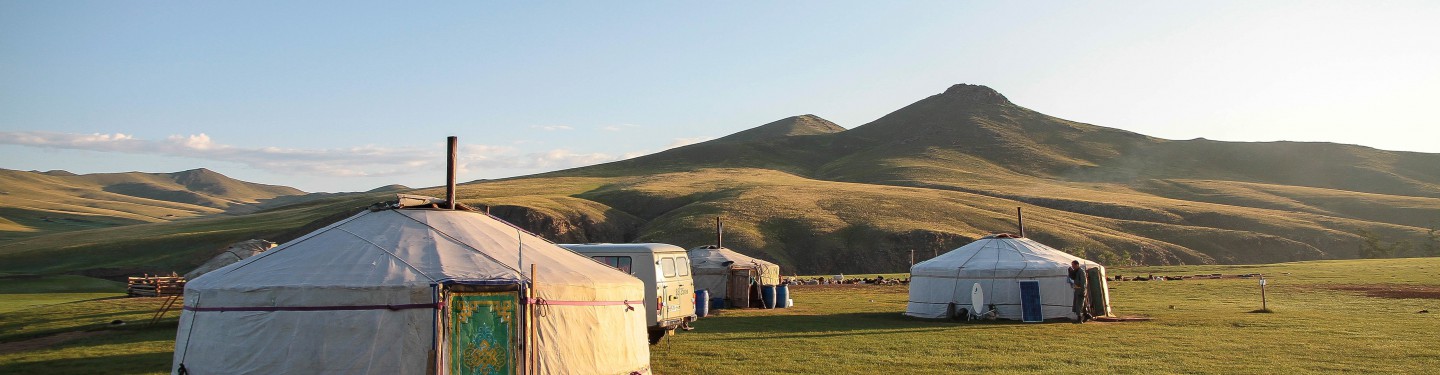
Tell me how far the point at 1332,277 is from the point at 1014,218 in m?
34.2

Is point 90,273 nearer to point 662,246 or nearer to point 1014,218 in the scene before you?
point 662,246

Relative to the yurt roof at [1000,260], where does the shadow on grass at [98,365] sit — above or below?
below

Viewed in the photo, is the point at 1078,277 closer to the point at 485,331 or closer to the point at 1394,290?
the point at 485,331

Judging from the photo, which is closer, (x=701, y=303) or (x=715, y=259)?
(x=701, y=303)

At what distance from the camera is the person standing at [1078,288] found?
24.2 m

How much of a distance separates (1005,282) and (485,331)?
1694 centimetres

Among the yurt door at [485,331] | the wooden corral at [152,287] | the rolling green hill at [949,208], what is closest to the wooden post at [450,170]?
the yurt door at [485,331]

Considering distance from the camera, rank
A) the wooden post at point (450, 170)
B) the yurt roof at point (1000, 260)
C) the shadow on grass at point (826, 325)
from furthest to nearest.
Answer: the yurt roof at point (1000, 260)
the shadow on grass at point (826, 325)
the wooden post at point (450, 170)

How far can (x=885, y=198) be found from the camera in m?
85.9

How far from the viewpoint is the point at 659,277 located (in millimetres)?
20672

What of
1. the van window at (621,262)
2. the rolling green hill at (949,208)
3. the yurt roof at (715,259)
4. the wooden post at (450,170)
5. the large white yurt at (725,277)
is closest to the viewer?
the wooden post at (450,170)

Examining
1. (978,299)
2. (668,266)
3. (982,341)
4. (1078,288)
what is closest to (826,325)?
(978,299)

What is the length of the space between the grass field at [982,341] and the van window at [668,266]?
56.0 inches

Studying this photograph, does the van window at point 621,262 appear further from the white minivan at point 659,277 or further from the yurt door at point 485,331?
the yurt door at point 485,331
